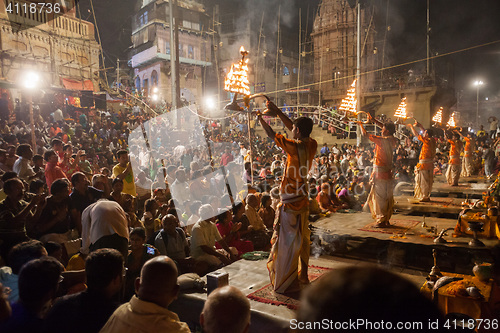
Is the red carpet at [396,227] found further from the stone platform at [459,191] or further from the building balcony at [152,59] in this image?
the building balcony at [152,59]

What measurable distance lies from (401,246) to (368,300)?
6.71 metres

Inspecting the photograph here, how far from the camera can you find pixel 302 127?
4516 millimetres

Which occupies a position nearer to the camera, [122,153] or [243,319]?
[243,319]

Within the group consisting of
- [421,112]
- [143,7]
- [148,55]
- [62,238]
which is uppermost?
[143,7]

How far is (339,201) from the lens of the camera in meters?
10.6

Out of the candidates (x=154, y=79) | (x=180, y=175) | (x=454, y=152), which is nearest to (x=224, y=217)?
(x=180, y=175)

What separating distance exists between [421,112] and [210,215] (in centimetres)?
2556

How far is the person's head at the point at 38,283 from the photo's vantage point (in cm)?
267

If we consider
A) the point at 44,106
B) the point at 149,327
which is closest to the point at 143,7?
the point at 44,106

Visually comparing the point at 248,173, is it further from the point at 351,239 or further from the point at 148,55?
the point at 148,55

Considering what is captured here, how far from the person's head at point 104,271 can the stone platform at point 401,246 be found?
5.38 m

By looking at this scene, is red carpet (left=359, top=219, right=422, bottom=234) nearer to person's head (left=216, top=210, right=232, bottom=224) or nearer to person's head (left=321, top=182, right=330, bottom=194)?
person's head (left=321, top=182, right=330, bottom=194)

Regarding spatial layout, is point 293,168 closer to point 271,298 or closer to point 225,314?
point 271,298

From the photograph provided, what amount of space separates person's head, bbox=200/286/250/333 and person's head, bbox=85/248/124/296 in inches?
38.3
